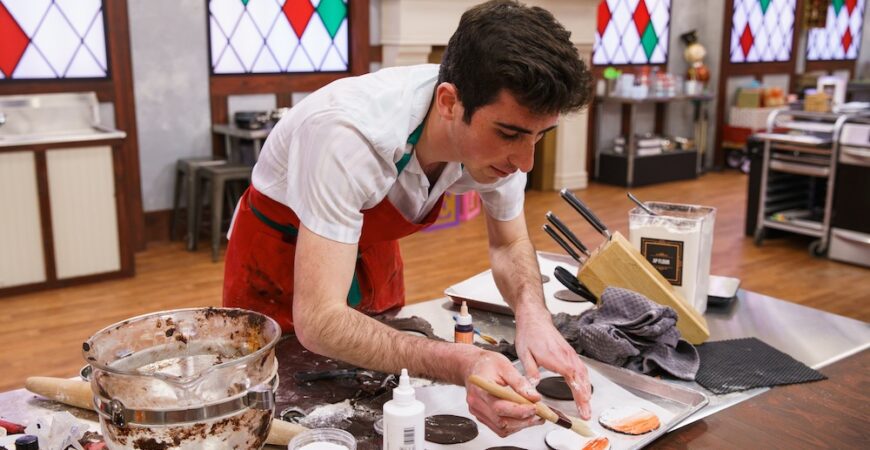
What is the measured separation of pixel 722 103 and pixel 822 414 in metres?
7.93

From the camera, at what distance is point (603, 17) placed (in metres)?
7.73

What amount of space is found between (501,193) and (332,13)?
4.42 meters

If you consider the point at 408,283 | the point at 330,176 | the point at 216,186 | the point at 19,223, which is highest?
the point at 330,176

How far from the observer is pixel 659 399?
5.15ft

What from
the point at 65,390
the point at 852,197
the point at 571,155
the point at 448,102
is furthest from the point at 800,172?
the point at 65,390

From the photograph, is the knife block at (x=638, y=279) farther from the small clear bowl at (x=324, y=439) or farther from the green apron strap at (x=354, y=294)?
the small clear bowl at (x=324, y=439)

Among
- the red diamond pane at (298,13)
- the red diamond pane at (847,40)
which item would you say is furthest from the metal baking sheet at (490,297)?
the red diamond pane at (847,40)

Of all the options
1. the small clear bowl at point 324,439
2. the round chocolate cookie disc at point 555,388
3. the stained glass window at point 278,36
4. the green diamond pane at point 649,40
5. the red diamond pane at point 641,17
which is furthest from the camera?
the green diamond pane at point 649,40

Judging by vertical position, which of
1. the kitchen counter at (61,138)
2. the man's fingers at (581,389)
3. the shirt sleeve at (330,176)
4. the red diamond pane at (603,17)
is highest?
the red diamond pane at (603,17)

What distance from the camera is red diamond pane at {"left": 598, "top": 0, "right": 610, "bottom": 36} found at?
25.2 feet

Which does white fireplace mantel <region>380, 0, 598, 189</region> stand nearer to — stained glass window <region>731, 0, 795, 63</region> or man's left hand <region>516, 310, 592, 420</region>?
stained glass window <region>731, 0, 795, 63</region>

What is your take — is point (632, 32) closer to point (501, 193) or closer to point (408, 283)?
point (408, 283)

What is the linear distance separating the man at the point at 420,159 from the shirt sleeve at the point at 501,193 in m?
0.14

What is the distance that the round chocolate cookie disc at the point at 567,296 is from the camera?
2143 mm
